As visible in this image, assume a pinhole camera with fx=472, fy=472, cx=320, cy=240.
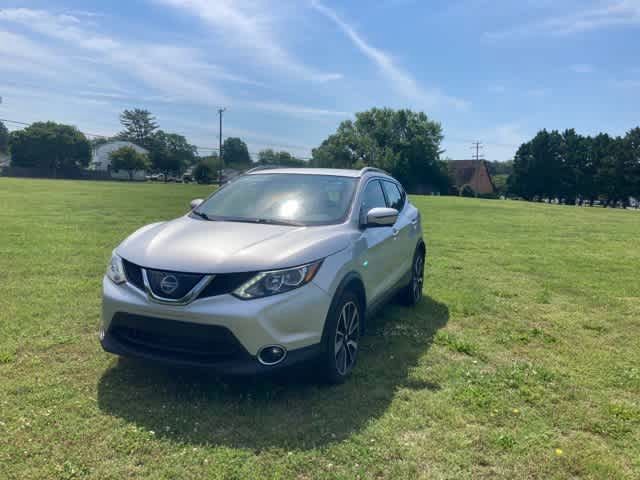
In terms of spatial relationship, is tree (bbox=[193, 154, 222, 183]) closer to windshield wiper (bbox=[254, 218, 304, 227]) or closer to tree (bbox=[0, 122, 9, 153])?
windshield wiper (bbox=[254, 218, 304, 227])

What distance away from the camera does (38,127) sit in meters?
79.6

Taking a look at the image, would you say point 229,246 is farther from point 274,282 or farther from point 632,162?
point 632,162

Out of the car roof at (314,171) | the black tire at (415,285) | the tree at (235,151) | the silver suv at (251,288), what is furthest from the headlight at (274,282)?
the tree at (235,151)

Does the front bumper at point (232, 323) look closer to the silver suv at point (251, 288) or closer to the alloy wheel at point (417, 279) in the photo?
the silver suv at point (251, 288)

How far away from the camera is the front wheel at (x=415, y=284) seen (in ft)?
19.9

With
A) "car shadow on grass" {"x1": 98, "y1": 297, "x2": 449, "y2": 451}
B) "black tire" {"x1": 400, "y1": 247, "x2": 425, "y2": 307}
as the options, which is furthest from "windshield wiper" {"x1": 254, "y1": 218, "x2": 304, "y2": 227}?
"black tire" {"x1": 400, "y1": 247, "x2": 425, "y2": 307}

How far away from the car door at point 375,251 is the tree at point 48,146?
278 ft

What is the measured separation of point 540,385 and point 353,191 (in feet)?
7.78

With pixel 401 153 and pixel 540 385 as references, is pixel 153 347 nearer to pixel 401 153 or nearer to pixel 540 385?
pixel 540 385

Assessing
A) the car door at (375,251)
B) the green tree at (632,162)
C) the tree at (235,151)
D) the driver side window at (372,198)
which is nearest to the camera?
the car door at (375,251)

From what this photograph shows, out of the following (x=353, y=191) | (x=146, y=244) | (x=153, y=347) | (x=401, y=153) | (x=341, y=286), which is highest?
(x=401, y=153)

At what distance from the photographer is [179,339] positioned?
322cm

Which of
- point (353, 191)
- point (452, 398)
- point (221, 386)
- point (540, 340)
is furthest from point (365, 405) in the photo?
point (540, 340)

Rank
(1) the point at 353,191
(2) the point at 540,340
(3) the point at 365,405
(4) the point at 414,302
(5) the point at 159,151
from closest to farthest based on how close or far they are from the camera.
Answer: (3) the point at 365,405, (1) the point at 353,191, (2) the point at 540,340, (4) the point at 414,302, (5) the point at 159,151
